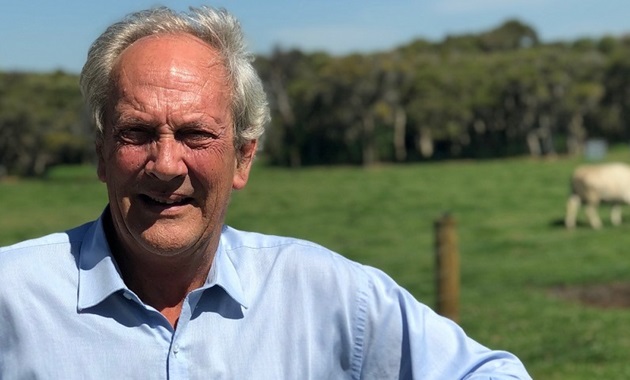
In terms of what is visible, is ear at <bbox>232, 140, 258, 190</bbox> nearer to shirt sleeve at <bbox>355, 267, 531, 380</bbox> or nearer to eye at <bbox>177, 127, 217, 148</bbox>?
eye at <bbox>177, 127, 217, 148</bbox>

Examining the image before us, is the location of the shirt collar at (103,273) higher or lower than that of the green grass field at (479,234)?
higher

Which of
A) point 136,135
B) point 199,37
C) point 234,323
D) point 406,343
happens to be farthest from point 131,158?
point 406,343

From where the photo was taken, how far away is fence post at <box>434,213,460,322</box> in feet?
25.7

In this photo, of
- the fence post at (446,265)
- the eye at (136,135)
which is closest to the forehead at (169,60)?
the eye at (136,135)

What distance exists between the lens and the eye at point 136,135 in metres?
2.20

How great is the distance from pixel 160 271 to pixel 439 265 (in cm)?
575

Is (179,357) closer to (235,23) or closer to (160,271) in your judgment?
(160,271)

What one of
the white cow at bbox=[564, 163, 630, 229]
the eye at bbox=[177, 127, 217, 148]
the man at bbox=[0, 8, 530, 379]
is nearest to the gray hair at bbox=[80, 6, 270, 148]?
the man at bbox=[0, 8, 530, 379]

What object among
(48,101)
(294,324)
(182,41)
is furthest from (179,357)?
(48,101)

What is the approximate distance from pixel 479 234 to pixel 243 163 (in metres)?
17.7

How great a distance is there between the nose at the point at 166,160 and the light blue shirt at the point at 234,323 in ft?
0.82

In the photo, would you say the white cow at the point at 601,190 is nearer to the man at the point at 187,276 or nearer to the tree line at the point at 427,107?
the man at the point at 187,276

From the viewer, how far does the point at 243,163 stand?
246 cm

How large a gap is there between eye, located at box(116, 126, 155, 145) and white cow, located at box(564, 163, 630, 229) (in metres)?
18.9
